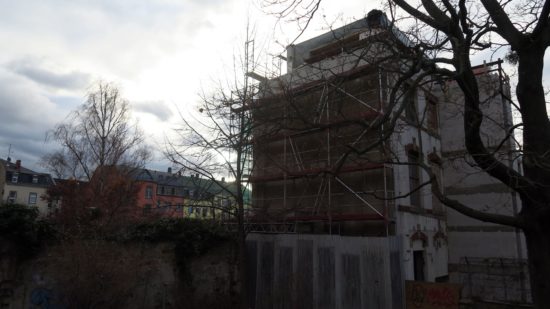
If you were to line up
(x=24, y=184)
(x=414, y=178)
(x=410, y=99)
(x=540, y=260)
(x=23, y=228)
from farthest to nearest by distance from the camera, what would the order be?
(x=24, y=184) → (x=414, y=178) → (x=23, y=228) → (x=410, y=99) → (x=540, y=260)

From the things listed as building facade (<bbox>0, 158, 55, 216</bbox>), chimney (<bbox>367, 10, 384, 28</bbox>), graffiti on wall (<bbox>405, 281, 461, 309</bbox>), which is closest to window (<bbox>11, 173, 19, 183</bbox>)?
building facade (<bbox>0, 158, 55, 216</bbox>)

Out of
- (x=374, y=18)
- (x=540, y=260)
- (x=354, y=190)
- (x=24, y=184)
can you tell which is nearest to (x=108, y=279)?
(x=354, y=190)

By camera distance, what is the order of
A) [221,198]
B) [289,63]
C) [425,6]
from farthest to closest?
[289,63]
[221,198]
[425,6]

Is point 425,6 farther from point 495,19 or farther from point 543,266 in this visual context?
point 543,266

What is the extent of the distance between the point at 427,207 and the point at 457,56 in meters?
10.7

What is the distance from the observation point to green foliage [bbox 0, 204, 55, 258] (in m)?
9.52

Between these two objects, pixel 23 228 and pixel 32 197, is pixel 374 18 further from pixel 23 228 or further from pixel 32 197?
pixel 32 197

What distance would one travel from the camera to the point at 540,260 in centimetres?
563

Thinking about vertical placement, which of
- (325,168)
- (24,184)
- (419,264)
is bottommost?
(419,264)

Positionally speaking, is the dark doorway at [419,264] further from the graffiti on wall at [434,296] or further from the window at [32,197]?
the window at [32,197]

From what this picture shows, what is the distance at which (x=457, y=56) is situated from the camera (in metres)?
6.09

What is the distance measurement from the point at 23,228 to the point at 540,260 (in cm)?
1145

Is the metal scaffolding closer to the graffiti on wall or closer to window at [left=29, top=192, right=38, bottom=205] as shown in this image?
the graffiti on wall

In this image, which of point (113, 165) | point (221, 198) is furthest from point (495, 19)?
point (113, 165)
